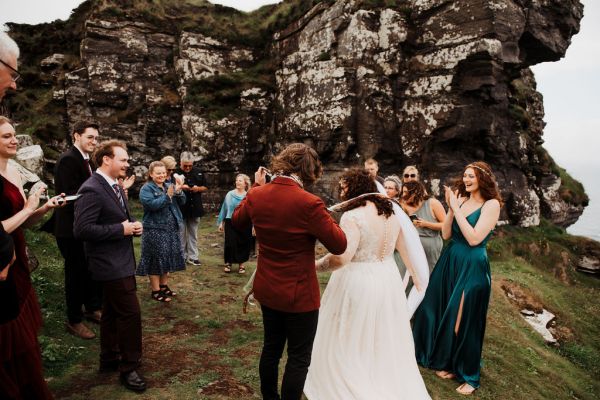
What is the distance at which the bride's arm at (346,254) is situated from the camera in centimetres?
377

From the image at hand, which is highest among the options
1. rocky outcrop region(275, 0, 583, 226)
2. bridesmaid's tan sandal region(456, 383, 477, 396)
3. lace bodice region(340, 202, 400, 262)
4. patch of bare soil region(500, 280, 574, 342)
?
rocky outcrop region(275, 0, 583, 226)

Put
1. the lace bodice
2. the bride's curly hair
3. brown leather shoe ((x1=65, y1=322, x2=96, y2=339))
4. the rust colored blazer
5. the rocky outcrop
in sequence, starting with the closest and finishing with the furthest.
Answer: the rust colored blazer < the lace bodice < the bride's curly hair < brown leather shoe ((x1=65, y1=322, x2=96, y2=339)) < the rocky outcrop

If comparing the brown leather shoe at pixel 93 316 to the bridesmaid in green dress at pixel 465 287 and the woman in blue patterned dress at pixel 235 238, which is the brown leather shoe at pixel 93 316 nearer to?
the woman in blue patterned dress at pixel 235 238

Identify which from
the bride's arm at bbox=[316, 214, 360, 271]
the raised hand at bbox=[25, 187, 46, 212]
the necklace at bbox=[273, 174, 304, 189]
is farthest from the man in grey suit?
the bride's arm at bbox=[316, 214, 360, 271]

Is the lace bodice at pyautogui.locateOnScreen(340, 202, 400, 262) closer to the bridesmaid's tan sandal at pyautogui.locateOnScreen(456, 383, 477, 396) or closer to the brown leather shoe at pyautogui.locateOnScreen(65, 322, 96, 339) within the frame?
the bridesmaid's tan sandal at pyautogui.locateOnScreen(456, 383, 477, 396)

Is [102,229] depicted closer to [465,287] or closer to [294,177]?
[294,177]

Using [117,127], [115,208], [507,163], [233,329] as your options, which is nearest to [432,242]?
[233,329]

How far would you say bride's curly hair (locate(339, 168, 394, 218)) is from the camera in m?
3.96

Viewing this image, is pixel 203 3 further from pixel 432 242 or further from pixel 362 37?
pixel 432 242

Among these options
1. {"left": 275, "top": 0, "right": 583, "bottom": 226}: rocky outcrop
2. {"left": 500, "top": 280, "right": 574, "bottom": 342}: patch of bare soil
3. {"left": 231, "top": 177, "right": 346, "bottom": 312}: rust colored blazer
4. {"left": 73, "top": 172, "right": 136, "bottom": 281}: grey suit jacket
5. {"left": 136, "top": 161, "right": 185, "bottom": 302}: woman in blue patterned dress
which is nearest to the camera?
{"left": 231, "top": 177, "right": 346, "bottom": 312}: rust colored blazer

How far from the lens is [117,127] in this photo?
16469mm

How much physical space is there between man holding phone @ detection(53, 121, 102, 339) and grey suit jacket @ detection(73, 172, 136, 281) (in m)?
→ 1.25

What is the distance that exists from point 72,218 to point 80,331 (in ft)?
5.17

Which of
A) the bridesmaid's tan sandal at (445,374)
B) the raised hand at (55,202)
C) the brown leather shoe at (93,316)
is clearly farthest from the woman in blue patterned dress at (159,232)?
the bridesmaid's tan sandal at (445,374)
